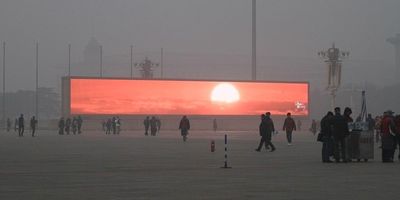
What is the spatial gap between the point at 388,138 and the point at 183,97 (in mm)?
62409

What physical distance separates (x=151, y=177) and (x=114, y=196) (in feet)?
13.6

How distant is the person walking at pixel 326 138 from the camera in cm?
2355

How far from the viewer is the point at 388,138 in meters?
24.1

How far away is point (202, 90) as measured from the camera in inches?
3428

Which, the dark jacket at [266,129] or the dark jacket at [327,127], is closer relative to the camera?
the dark jacket at [327,127]

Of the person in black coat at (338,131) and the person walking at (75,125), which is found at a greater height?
the person in black coat at (338,131)

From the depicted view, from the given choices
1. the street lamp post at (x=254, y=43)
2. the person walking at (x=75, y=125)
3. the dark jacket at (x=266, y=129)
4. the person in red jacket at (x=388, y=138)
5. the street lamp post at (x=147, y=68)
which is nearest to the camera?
the person in red jacket at (x=388, y=138)

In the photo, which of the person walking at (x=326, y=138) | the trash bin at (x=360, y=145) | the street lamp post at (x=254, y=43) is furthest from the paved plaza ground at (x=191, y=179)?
the street lamp post at (x=254, y=43)

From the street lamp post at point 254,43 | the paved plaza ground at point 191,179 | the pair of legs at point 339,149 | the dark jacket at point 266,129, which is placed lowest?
the paved plaza ground at point 191,179

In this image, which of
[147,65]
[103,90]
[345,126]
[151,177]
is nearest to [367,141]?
[345,126]

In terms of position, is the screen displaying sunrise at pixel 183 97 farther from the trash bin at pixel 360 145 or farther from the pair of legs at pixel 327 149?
the pair of legs at pixel 327 149

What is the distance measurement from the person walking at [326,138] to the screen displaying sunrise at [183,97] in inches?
2337

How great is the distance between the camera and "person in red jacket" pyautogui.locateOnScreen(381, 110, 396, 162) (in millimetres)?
23844

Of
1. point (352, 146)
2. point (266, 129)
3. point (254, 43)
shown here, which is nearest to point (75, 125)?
point (254, 43)
